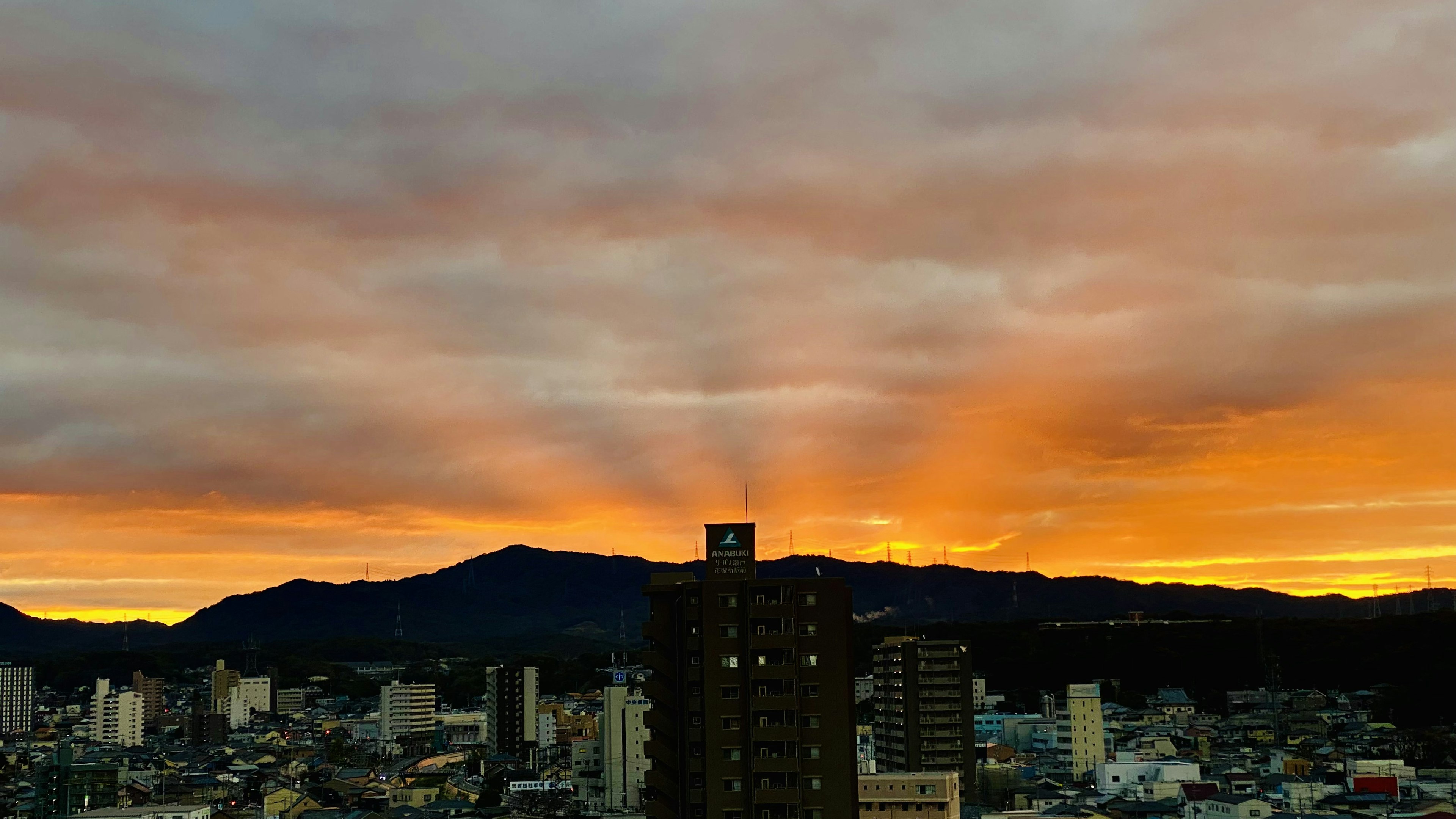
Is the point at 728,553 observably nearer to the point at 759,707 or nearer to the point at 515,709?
the point at 759,707

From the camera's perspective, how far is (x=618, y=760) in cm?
11844

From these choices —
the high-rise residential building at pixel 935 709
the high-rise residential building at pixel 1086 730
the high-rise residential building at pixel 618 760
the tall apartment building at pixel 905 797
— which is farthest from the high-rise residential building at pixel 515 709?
the tall apartment building at pixel 905 797

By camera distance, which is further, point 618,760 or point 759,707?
point 618,760

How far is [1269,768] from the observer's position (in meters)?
122

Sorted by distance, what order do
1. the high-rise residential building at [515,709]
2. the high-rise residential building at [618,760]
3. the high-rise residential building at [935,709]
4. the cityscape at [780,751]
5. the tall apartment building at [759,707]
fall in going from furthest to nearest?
the high-rise residential building at [515,709], the high-rise residential building at [618,760], the high-rise residential building at [935,709], the cityscape at [780,751], the tall apartment building at [759,707]

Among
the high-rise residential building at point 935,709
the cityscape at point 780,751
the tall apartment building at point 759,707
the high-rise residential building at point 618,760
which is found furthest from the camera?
the high-rise residential building at point 618,760

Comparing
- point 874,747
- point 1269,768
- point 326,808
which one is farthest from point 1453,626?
point 326,808

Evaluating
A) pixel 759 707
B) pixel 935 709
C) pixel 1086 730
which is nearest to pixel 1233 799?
pixel 935 709

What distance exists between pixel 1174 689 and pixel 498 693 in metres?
94.5

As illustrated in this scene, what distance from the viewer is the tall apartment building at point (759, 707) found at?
1714 inches

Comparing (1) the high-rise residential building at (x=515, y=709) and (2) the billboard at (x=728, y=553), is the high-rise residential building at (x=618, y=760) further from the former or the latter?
(2) the billboard at (x=728, y=553)

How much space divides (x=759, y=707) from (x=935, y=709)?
66813mm

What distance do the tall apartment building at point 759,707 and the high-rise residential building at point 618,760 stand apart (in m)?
72.1

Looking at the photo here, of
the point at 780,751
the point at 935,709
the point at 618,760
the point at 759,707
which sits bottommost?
the point at 618,760
